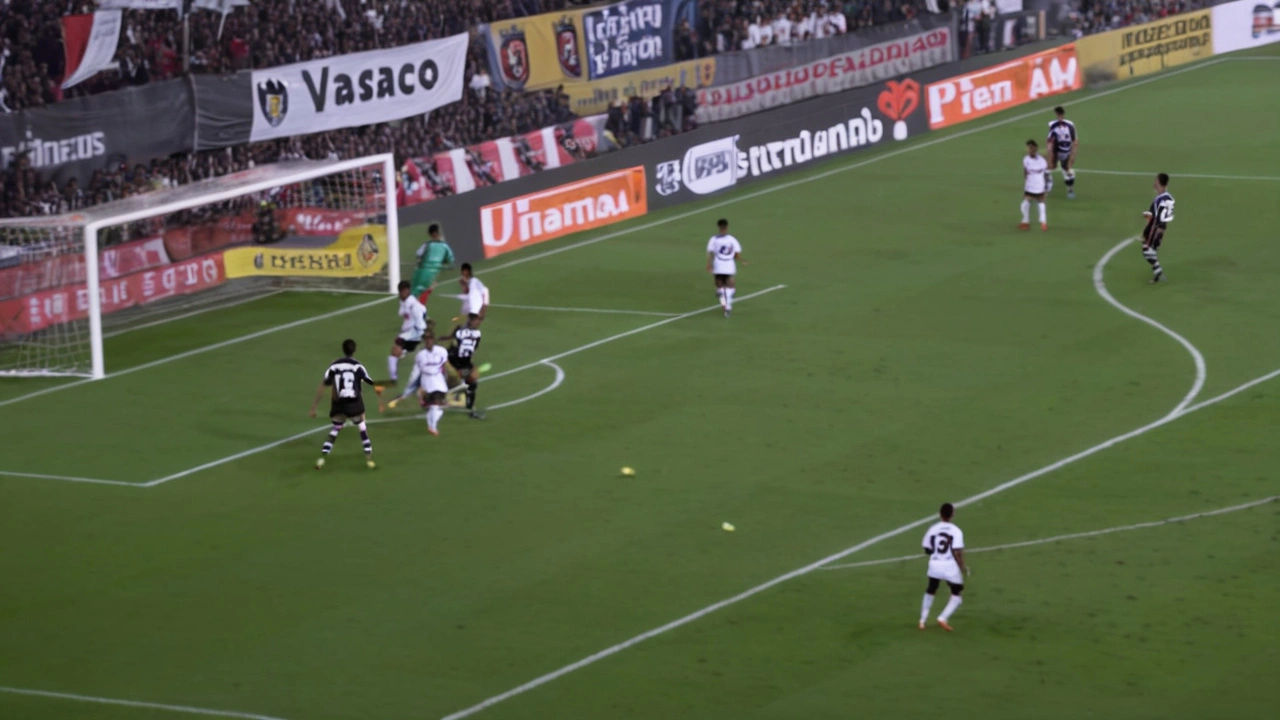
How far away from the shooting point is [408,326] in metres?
31.0

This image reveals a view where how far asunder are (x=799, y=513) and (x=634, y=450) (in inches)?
142

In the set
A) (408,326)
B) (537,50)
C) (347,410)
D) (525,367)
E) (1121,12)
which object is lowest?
(525,367)

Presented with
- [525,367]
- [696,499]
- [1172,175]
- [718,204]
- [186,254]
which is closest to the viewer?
[696,499]

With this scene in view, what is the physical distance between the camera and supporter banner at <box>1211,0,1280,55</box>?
6481cm

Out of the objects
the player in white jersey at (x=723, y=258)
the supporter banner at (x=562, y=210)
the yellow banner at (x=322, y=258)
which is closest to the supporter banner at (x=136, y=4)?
the yellow banner at (x=322, y=258)

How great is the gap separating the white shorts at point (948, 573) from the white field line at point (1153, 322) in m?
9.75

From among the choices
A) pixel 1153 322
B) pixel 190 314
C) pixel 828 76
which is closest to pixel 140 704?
pixel 190 314

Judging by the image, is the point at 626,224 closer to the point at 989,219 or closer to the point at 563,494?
the point at 989,219

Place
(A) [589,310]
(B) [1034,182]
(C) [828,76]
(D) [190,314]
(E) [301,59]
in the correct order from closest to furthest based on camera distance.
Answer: (A) [589,310]
(D) [190,314]
(B) [1034,182]
(E) [301,59]
(C) [828,76]

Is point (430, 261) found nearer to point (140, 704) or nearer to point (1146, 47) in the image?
point (140, 704)

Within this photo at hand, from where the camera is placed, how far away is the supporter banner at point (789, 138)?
45812 millimetres

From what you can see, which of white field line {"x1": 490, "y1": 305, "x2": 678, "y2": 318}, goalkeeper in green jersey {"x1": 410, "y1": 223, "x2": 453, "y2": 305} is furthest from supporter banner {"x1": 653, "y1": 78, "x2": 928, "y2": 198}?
goalkeeper in green jersey {"x1": 410, "y1": 223, "x2": 453, "y2": 305}

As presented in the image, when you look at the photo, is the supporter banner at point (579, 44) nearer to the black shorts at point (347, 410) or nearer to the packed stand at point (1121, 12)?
the packed stand at point (1121, 12)

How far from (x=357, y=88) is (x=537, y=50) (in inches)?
276
